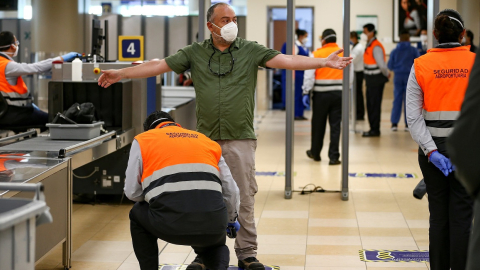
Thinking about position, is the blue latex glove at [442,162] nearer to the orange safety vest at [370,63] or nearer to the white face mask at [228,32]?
the white face mask at [228,32]

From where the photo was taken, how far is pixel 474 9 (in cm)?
699

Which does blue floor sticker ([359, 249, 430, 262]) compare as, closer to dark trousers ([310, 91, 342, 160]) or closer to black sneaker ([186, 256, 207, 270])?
black sneaker ([186, 256, 207, 270])

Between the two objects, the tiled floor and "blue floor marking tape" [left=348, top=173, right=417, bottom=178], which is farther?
"blue floor marking tape" [left=348, top=173, right=417, bottom=178]

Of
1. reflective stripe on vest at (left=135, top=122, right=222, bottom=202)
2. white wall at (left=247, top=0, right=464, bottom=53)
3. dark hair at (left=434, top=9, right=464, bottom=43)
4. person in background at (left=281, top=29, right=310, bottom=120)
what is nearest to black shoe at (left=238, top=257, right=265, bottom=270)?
reflective stripe on vest at (left=135, top=122, right=222, bottom=202)

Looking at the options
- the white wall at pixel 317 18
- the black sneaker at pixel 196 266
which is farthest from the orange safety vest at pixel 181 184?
the white wall at pixel 317 18

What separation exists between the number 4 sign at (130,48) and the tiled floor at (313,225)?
1415mm

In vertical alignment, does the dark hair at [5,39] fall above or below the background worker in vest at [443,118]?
above

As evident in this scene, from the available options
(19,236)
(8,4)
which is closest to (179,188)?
(19,236)

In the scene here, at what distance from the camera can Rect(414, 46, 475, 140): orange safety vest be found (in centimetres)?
309

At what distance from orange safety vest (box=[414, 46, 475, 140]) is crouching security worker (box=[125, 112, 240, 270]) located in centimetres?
104

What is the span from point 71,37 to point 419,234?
6719mm

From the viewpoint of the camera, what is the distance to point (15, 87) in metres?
5.98

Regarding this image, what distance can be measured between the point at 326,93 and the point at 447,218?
14.9ft

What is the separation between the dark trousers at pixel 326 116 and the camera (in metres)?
7.61
